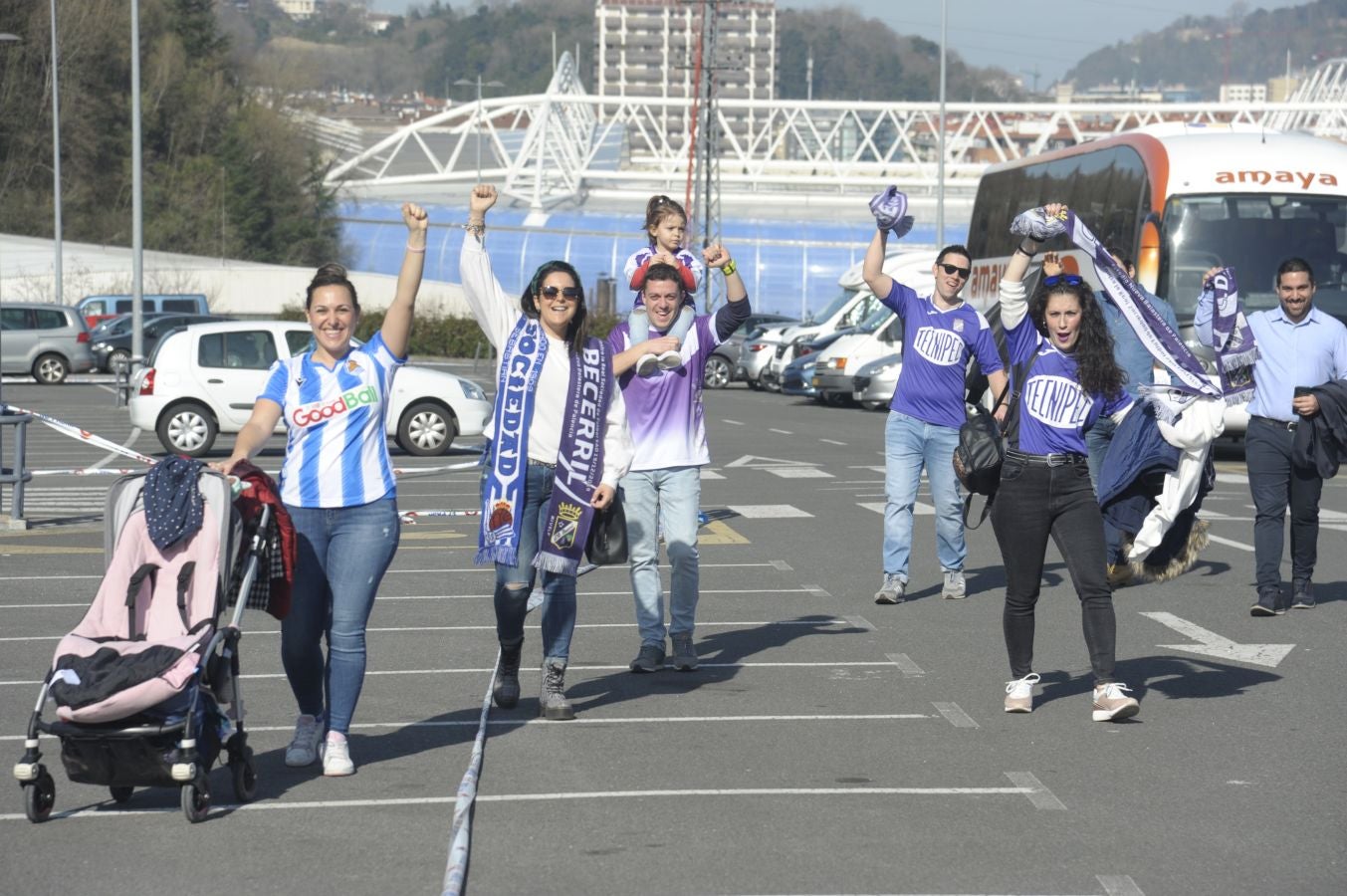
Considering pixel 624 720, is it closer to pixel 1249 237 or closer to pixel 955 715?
pixel 955 715

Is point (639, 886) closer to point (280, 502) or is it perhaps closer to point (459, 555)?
point (280, 502)

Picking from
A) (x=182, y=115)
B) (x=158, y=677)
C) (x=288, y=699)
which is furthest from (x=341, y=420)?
(x=182, y=115)

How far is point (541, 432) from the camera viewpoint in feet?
26.1

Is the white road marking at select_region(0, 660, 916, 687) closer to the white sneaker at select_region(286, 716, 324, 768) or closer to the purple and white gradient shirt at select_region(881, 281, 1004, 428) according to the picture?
the white sneaker at select_region(286, 716, 324, 768)

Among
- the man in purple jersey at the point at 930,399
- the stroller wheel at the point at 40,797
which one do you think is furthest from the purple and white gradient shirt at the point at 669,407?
the stroller wheel at the point at 40,797

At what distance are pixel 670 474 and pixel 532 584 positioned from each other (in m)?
1.30

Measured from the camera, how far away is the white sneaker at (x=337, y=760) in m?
6.98

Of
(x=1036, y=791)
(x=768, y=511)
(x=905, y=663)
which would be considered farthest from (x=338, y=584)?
(x=768, y=511)

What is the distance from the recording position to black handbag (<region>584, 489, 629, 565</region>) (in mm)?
8031

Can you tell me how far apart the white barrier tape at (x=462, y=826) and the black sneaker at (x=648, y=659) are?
4.78 ft

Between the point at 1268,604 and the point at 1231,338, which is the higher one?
the point at 1231,338

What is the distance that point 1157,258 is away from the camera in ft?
77.6

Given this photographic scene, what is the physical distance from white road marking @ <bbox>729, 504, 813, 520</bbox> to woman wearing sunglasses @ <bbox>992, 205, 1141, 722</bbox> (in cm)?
829

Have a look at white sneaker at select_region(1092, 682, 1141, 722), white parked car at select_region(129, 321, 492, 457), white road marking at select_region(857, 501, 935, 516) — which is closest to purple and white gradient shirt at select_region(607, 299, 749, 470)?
white sneaker at select_region(1092, 682, 1141, 722)
